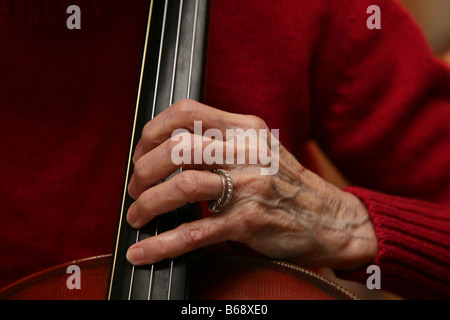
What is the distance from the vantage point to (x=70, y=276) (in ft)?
1.62

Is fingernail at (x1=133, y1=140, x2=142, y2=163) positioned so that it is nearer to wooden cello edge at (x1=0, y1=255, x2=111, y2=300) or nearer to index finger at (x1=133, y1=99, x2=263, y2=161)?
index finger at (x1=133, y1=99, x2=263, y2=161)

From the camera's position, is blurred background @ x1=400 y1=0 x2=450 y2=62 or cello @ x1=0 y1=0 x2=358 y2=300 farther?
blurred background @ x1=400 y1=0 x2=450 y2=62

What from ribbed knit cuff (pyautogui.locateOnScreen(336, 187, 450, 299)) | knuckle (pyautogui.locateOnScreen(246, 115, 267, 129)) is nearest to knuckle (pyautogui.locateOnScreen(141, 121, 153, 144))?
knuckle (pyautogui.locateOnScreen(246, 115, 267, 129))

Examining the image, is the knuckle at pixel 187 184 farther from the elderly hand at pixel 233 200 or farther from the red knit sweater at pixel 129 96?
the red knit sweater at pixel 129 96

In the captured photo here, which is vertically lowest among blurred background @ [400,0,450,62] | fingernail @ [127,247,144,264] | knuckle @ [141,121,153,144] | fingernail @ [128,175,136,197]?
fingernail @ [127,247,144,264]

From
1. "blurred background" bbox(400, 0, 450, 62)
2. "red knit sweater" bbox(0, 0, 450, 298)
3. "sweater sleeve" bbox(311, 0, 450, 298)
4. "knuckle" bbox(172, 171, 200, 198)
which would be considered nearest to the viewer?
"knuckle" bbox(172, 171, 200, 198)

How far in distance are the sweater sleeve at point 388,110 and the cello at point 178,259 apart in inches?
8.5

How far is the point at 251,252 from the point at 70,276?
0.23m

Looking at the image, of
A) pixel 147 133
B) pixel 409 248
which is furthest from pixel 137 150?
pixel 409 248

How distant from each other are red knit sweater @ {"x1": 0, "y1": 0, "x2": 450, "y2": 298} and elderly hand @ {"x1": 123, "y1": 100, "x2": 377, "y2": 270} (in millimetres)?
99

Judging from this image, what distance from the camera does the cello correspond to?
46 cm
